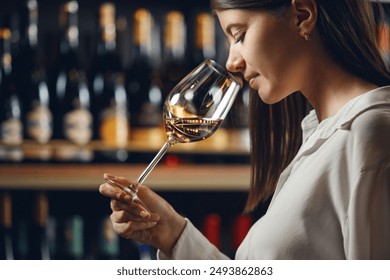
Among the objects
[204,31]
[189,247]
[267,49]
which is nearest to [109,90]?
[204,31]

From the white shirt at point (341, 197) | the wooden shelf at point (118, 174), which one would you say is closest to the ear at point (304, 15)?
the white shirt at point (341, 197)

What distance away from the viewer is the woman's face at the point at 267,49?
766 mm

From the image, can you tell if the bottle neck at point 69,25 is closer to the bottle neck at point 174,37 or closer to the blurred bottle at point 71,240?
the bottle neck at point 174,37

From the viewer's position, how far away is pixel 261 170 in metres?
0.97

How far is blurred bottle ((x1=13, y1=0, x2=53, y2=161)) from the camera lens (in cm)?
159

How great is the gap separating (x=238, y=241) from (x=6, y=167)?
62cm

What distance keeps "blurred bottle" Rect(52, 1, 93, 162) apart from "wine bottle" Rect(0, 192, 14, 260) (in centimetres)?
17

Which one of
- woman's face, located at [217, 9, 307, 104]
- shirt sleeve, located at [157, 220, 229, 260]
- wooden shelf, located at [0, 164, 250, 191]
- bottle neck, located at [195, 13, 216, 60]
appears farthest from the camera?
bottle neck, located at [195, 13, 216, 60]

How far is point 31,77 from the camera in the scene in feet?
5.69

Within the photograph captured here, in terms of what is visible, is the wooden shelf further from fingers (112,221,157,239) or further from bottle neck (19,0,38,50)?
fingers (112,221,157,239)

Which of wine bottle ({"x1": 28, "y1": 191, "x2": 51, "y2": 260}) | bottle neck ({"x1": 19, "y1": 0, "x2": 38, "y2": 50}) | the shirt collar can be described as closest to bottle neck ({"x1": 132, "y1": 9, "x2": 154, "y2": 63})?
bottle neck ({"x1": 19, "y1": 0, "x2": 38, "y2": 50})

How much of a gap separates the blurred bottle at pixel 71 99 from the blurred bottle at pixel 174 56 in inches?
8.7

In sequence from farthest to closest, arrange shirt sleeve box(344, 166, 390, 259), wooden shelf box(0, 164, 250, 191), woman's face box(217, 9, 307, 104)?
wooden shelf box(0, 164, 250, 191) < woman's face box(217, 9, 307, 104) < shirt sleeve box(344, 166, 390, 259)
